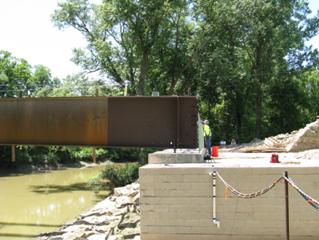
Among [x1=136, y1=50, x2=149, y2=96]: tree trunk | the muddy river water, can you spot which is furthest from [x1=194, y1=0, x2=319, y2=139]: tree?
the muddy river water

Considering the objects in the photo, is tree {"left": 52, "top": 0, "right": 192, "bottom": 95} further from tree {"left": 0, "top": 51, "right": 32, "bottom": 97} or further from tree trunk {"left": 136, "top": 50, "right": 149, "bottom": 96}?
tree {"left": 0, "top": 51, "right": 32, "bottom": 97}

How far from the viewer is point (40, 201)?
28891 mm

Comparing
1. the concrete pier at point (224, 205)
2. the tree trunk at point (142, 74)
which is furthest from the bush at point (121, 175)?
the concrete pier at point (224, 205)

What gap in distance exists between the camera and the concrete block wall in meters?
12.7

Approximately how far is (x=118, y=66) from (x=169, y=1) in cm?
660

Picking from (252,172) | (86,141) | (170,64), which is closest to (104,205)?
(86,141)

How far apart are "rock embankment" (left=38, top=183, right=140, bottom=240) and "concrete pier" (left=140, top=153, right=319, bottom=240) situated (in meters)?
1.53

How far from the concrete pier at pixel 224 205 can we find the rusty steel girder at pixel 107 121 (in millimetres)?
1255

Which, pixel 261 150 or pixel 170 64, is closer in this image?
pixel 261 150

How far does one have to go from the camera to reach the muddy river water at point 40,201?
21.1 metres

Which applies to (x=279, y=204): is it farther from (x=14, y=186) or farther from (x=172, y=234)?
(x=14, y=186)

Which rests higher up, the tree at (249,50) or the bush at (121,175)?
the tree at (249,50)

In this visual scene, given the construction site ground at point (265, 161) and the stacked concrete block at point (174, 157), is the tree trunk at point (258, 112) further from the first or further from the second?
the stacked concrete block at point (174, 157)

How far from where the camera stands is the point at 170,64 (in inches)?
1704
